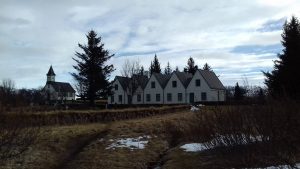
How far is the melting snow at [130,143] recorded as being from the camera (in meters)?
22.2

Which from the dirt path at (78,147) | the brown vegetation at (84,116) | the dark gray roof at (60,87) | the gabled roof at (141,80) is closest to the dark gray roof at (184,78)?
the gabled roof at (141,80)

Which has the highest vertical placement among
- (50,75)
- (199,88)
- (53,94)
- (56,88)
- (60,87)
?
(50,75)

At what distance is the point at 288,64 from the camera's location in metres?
34.5

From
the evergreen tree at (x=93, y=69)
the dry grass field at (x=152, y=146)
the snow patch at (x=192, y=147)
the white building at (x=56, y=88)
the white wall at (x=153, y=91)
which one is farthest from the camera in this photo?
the white building at (x=56, y=88)

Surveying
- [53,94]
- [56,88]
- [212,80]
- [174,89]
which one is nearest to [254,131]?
[212,80]

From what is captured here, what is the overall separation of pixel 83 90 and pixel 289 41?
37.0 metres

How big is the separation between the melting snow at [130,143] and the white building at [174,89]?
1937 inches

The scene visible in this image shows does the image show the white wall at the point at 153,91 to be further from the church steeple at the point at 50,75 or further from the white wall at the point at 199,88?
the church steeple at the point at 50,75

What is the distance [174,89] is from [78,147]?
60574mm

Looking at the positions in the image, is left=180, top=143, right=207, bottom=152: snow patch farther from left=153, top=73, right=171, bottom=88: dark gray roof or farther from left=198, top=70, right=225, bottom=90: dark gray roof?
left=153, top=73, right=171, bottom=88: dark gray roof

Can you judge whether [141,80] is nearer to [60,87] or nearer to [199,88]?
[199,88]

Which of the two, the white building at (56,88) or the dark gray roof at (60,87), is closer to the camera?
the white building at (56,88)

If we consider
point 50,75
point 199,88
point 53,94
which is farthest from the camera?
point 50,75

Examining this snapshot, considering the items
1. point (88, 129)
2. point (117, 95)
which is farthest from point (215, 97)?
point (88, 129)
